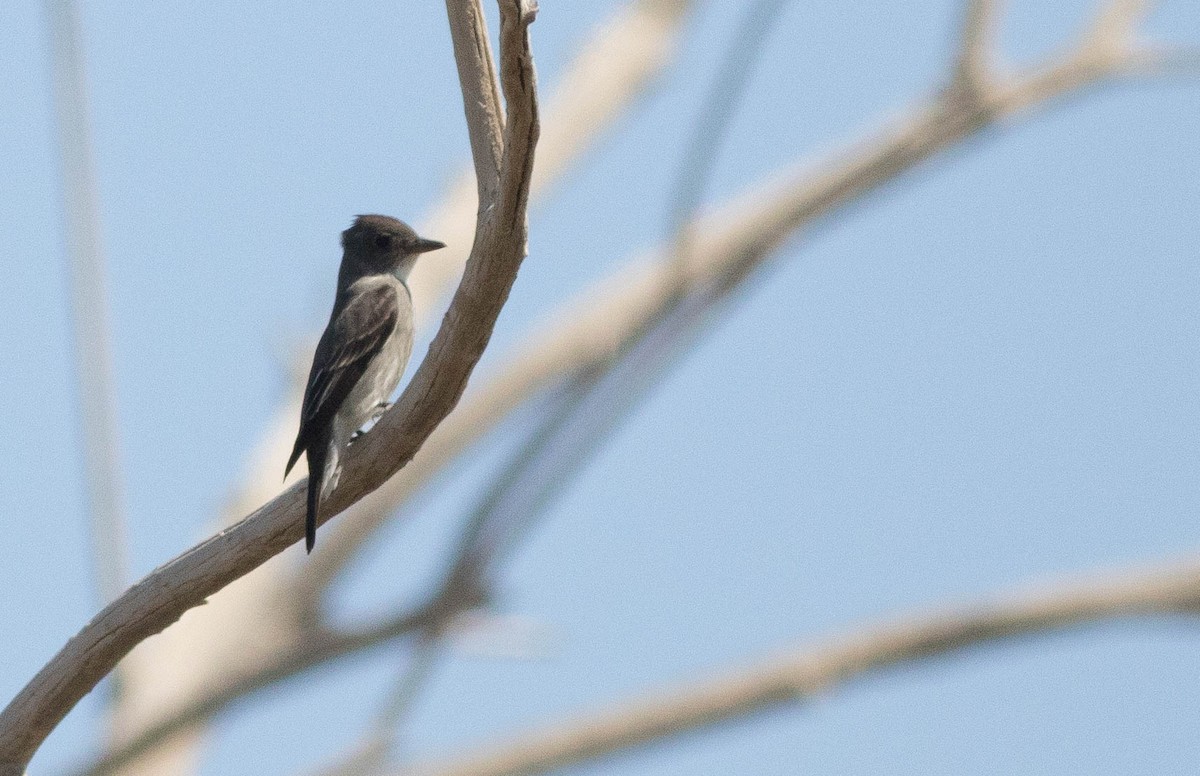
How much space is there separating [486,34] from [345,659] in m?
3.77

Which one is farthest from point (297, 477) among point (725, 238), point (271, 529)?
point (271, 529)

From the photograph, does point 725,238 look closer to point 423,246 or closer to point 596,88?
point 596,88

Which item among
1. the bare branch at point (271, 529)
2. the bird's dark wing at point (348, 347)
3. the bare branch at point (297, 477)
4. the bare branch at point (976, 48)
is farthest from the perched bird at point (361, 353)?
the bare branch at point (976, 48)

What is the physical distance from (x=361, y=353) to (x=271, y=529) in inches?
63.0

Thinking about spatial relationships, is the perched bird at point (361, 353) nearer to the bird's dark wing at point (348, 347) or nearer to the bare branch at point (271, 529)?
the bird's dark wing at point (348, 347)

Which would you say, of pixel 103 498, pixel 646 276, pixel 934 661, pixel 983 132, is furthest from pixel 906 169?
pixel 103 498

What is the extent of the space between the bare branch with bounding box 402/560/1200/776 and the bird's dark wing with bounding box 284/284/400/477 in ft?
16.7

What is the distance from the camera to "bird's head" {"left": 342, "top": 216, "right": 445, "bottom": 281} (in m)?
7.02

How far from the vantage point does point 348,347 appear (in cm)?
595

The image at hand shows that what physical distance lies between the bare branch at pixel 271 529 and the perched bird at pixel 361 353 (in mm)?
256

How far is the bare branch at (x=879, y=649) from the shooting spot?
34.8 feet

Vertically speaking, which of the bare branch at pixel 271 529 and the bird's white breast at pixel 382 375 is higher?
the bird's white breast at pixel 382 375

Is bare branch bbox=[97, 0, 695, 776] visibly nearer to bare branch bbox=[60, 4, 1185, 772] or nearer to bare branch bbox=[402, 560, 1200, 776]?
bare branch bbox=[60, 4, 1185, 772]

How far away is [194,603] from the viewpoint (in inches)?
175
